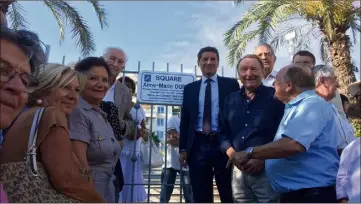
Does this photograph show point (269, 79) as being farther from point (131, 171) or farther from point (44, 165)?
point (44, 165)

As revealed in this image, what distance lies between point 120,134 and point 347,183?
1848 millimetres

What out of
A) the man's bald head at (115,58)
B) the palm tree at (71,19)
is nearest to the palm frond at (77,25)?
the palm tree at (71,19)

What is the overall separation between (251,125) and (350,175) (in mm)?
1246

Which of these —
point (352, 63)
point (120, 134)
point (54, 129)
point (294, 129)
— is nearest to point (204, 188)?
point (120, 134)

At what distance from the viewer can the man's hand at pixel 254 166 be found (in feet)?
10.5

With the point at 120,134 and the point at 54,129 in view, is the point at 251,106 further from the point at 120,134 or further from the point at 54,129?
the point at 54,129

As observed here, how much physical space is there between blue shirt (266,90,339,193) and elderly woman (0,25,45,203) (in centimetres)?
181

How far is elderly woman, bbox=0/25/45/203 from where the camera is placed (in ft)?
4.38

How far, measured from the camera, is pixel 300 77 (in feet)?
9.68

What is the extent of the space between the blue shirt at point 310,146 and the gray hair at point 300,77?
0.14 meters

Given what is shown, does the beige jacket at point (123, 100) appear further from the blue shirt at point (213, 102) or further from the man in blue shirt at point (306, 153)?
the man in blue shirt at point (306, 153)

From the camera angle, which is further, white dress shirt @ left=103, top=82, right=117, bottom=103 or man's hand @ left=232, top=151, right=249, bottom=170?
white dress shirt @ left=103, top=82, right=117, bottom=103

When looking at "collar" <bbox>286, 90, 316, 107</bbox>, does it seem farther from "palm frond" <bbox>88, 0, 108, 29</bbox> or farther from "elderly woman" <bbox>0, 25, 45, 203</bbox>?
"palm frond" <bbox>88, 0, 108, 29</bbox>

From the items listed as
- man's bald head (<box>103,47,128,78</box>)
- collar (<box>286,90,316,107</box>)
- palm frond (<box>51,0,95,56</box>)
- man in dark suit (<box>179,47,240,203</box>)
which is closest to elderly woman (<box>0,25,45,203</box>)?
collar (<box>286,90,316,107</box>)
